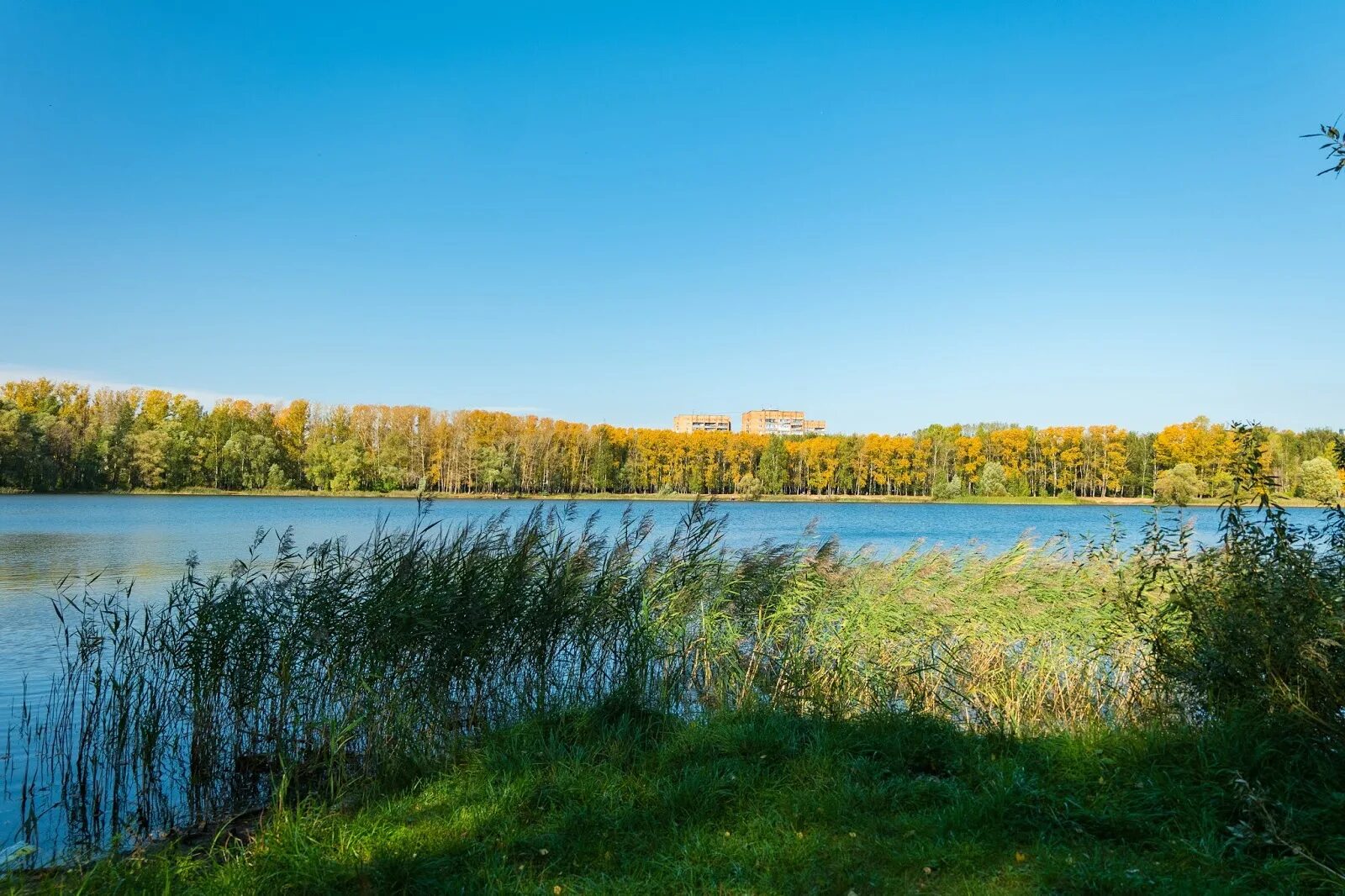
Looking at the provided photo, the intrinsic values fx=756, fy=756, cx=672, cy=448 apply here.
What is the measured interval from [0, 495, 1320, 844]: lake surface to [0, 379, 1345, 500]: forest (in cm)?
590

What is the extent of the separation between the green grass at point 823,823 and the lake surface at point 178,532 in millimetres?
3048

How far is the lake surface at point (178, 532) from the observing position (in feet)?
37.5

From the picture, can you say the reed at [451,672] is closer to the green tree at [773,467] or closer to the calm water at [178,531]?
the calm water at [178,531]

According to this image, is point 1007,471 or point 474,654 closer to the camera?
point 474,654

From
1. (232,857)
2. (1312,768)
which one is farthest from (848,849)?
(232,857)

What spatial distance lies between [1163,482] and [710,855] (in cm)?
753

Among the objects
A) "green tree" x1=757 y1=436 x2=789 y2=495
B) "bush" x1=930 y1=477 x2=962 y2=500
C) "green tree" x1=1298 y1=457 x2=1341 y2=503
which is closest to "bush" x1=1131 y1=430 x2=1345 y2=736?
"green tree" x1=1298 y1=457 x2=1341 y2=503

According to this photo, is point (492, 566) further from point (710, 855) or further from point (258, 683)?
point (710, 855)

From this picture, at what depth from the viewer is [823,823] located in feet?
14.7

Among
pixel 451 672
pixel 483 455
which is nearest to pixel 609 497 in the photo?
pixel 483 455

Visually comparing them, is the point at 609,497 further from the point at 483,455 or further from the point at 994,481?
the point at 994,481

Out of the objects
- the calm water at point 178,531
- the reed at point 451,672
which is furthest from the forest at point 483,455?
the reed at point 451,672

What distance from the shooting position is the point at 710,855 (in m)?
4.13

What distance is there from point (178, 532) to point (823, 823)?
33916mm
